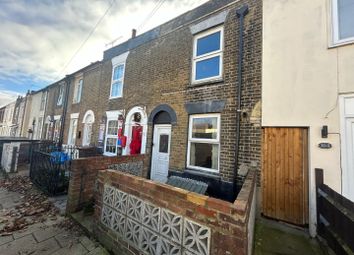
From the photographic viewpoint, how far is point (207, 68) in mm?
6156

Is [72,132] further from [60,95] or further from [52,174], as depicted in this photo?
[52,174]

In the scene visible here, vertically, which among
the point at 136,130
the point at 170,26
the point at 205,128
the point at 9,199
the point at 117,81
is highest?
the point at 170,26

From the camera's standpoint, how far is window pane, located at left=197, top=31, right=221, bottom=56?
607 centimetres

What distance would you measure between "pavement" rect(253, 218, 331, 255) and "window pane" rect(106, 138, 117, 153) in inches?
273

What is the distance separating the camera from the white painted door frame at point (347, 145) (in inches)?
147

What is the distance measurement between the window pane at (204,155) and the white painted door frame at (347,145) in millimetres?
2836

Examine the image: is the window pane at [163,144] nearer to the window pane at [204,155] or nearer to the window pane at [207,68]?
the window pane at [204,155]

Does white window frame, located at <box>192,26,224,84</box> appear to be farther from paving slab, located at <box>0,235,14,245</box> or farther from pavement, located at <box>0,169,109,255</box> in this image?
paving slab, located at <box>0,235,14,245</box>

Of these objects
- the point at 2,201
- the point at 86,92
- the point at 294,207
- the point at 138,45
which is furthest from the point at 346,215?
the point at 86,92

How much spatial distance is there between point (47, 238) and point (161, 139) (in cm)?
441

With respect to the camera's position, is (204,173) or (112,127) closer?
(204,173)

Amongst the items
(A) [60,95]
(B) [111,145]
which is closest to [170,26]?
(B) [111,145]

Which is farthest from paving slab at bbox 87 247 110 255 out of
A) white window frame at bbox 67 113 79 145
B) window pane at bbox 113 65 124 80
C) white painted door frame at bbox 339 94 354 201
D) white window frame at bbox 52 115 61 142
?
white window frame at bbox 52 115 61 142

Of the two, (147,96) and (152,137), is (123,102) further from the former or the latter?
(152,137)
